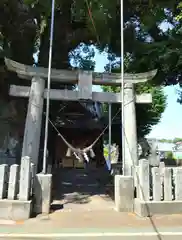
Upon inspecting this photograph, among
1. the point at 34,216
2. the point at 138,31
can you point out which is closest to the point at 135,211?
the point at 34,216

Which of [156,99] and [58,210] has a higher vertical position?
[156,99]

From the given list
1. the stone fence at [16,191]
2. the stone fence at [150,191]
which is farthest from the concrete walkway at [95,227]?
the stone fence at [16,191]

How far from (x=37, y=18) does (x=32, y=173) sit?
7.83 m

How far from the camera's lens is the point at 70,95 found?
30.4 feet

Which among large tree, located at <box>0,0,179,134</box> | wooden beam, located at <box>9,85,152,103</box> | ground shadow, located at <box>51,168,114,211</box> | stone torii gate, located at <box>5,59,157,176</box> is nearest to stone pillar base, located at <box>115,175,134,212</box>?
stone torii gate, located at <box>5,59,157,176</box>

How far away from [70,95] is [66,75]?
29.2 inches

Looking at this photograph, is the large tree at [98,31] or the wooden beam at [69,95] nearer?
the wooden beam at [69,95]

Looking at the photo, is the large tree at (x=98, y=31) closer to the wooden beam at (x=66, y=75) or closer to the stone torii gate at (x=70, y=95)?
the wooden beam at (x=66, y=75)

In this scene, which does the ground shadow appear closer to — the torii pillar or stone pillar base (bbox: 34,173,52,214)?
stone pillar base (bbox: 34,173,52,214)

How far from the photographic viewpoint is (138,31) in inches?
508

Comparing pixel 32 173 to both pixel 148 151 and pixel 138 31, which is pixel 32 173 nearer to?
Result: pixel 138 31

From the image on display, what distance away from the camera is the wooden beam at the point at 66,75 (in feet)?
29.2

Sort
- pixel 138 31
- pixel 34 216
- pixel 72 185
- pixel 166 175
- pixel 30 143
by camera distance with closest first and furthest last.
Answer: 1. pixel 34 216
2. pixel 166 175
3. pixel 30 143
4. pixel 72 185
5. pixel 138 31

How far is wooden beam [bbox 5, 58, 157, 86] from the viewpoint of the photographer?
8914 millimetres
